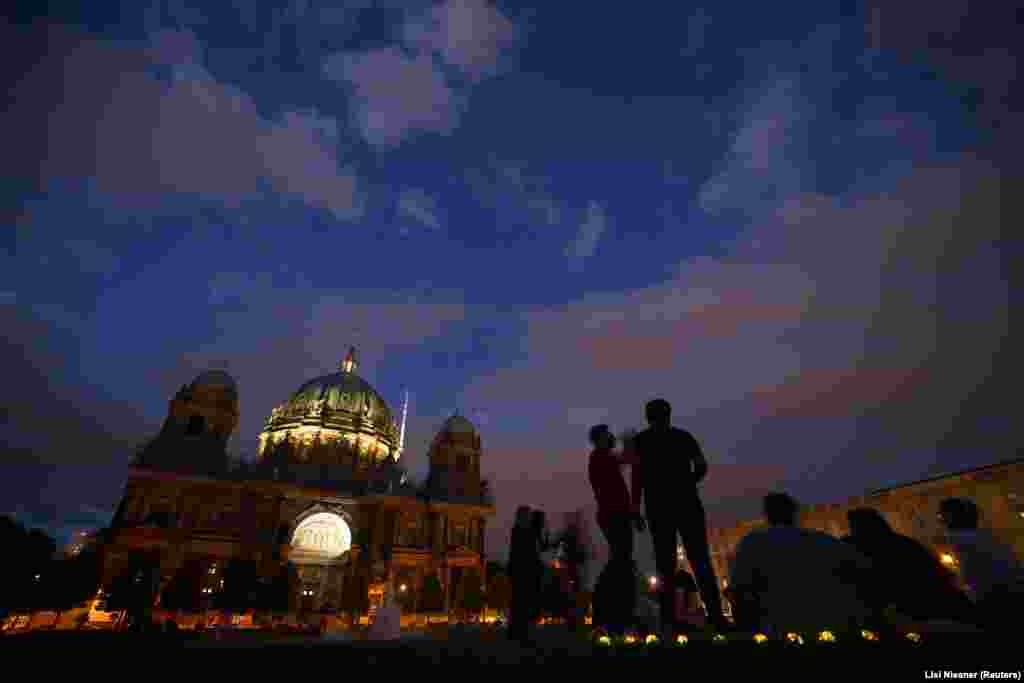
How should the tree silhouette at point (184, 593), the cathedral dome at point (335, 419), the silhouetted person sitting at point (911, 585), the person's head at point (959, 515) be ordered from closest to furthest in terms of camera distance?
the silhouetted person sitting at point (911, 585)
the person's head at point (959, 515)
the tree silhouette at point (184, 593)
the cathedral dome at point (335, 419)

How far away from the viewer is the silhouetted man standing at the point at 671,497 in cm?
611

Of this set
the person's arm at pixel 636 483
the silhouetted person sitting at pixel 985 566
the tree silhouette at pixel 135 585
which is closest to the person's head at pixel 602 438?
the person's arm at pixel 636 483

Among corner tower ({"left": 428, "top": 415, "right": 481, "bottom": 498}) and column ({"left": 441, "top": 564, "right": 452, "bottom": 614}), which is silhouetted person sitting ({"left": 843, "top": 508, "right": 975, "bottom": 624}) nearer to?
column ({"left": 441, "top": 564, "right": 452, "bottom": 614})

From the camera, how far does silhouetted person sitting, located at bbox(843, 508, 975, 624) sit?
15.5 feet

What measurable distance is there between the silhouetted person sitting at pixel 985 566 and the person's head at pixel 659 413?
2989 mm

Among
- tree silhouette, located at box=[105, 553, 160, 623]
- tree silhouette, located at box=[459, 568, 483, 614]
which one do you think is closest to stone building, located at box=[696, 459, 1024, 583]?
tree silhouette, located at box=[459, 568, 483, 614]

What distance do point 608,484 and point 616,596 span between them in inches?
61.9

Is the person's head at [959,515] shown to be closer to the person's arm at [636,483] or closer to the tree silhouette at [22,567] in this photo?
the person's arm at [636,483]

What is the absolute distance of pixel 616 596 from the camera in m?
6.36

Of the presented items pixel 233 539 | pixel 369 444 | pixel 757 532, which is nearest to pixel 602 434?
pixel 757 532

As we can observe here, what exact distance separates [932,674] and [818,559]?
173 centimetres

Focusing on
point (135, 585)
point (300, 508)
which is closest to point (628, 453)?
point (135, 585)

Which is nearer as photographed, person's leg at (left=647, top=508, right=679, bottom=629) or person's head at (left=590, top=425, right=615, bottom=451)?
person's leg at (left=647, top=508, right=679, bottom=629)

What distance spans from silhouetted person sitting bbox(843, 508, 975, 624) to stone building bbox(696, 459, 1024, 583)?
3566cm
